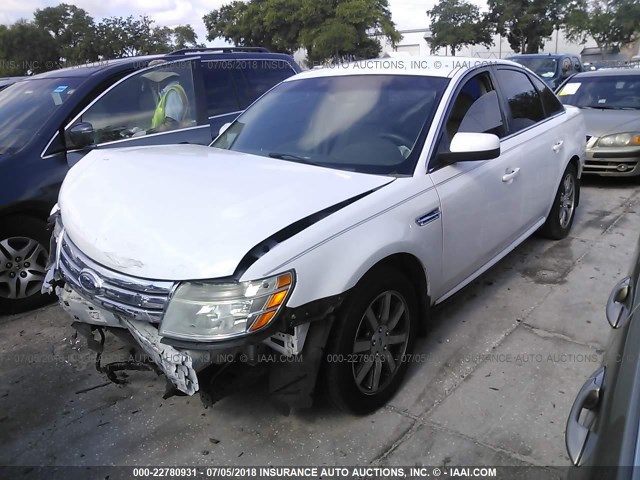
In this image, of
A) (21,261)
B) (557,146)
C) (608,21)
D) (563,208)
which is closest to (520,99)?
(557,146)

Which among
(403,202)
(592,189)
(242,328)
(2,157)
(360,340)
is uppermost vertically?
(2,157)

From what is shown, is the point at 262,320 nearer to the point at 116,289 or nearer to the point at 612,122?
the point at 116,289

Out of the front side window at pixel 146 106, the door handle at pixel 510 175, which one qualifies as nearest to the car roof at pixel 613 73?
the door handle at pixel 510 175

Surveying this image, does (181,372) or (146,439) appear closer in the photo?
(181,372)

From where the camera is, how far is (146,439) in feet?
8.81

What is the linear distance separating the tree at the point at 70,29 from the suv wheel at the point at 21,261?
44621mm

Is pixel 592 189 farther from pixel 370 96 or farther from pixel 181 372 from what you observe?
pixel 181 372

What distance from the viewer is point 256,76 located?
5.88 m

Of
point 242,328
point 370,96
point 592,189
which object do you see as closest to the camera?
point 242,328

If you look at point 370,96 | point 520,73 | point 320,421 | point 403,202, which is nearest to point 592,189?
point 520,73

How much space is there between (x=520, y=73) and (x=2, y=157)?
416cm

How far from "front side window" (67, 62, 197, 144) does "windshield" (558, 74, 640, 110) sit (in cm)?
590

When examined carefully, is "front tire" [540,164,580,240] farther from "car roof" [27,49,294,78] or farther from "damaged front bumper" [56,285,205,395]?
"damaged front bumper" [56,285,205,395]

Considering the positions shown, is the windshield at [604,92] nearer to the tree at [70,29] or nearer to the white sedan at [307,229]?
the white sedan at [307,229]
